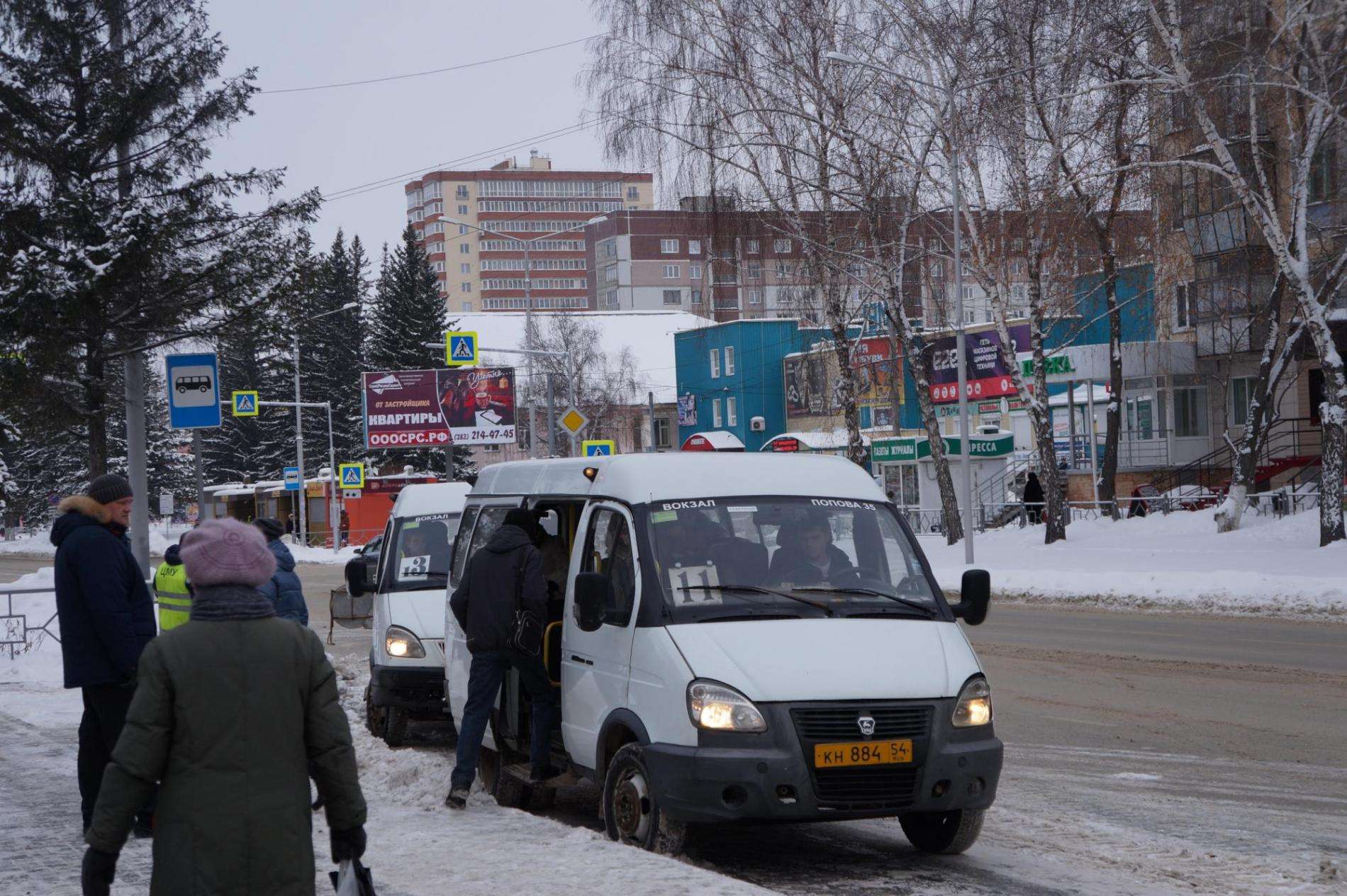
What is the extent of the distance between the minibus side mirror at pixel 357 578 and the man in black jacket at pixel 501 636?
13.7ft

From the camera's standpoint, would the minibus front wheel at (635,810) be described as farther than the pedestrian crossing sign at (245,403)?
No

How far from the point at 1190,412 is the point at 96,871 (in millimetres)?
46557

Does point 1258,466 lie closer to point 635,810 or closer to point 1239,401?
point 1239,401

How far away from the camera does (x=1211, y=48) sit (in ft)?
89.8

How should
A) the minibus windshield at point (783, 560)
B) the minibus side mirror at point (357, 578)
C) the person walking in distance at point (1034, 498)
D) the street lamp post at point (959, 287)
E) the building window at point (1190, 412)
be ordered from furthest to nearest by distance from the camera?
the building window at point (1190, 412)
the person walking in distance at point (1034, 498)
the street lamp post at point (959, 287)
the minibus side mirror at point (357, 578)
the minibus windshield at point (783, 560)

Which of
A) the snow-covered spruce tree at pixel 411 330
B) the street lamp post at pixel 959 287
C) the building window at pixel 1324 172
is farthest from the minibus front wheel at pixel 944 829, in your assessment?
the snow-covered spruce tree at pixel 411 330

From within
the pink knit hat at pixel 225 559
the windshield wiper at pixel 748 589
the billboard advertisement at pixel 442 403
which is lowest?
the windshield wiper at pixel 748 589

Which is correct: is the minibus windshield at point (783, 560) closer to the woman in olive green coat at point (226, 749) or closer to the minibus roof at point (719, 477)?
the minibus roof at point (719, 477)

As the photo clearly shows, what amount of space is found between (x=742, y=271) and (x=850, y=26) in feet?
20.8

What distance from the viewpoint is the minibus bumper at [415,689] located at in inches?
470

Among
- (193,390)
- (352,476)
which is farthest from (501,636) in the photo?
(352,476)

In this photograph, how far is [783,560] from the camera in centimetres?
789

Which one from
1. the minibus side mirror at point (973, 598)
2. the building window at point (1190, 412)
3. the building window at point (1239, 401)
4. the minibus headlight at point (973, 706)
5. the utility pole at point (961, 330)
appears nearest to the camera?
the minibus headlight at point (973, 706)

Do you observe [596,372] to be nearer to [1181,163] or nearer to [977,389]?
[977,389]
